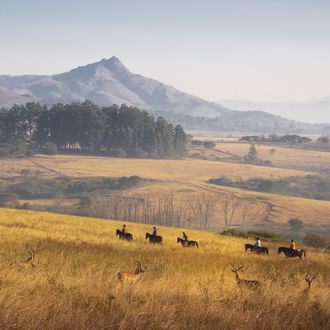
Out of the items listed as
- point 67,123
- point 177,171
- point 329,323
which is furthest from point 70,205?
point 329,323

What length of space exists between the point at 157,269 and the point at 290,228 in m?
77.2

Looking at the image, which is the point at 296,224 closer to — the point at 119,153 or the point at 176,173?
the point at 176,173

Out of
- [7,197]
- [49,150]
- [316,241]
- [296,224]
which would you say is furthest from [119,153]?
[316,241]

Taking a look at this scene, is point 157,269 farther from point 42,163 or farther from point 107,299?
point 42,163

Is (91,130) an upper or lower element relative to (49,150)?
upper

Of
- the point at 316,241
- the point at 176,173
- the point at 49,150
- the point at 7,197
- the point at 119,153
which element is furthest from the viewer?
the point at 119,153

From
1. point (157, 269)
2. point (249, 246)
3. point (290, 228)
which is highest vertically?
point (157, 269)

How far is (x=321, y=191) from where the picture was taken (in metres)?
136

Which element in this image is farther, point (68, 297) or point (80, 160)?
point (80, 160)

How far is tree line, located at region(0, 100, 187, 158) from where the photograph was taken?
157 meters

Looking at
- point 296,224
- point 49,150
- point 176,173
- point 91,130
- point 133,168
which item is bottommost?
point 296,224

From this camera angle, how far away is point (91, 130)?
157 meters

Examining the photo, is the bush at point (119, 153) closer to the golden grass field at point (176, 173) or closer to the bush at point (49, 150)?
the golden grass field at point (176, 173)

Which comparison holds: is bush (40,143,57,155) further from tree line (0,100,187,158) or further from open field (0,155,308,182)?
tree line (0,100,187,158)
